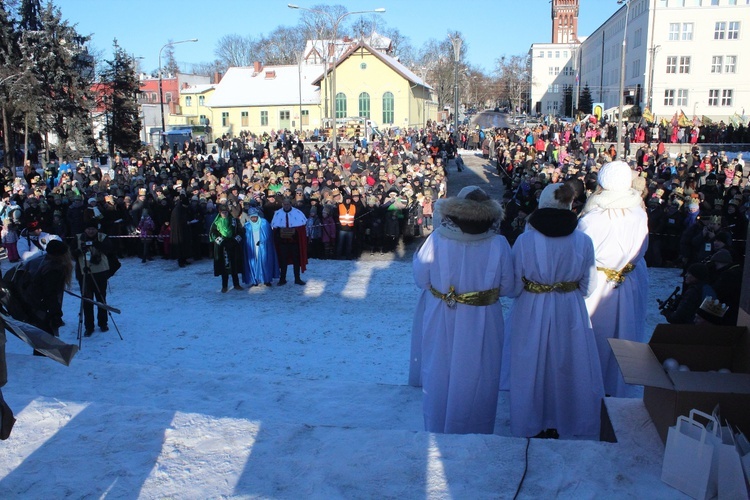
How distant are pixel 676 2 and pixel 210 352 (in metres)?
49.8

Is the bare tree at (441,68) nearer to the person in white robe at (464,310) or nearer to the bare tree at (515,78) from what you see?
the bare tree at (515,78)

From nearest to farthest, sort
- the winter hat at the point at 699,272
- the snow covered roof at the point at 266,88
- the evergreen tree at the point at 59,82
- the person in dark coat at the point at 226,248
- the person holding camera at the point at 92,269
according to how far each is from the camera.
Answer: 1. the winter hat at the point at 699,272
2. the person holding camera at the point at 92,269
3. the person in dark coat at the point at 226,248
4. the evergreen tree at the point at 59,82
5. the snow covered roof at the point at 266,88

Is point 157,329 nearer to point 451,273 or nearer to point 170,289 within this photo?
point 170,289

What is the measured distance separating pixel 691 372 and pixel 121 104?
37871 mm

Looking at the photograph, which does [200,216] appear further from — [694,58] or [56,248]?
[694,58]

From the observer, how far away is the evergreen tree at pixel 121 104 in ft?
119

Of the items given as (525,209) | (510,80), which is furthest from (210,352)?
(510,80)

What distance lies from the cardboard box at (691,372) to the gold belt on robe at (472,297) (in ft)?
2.84

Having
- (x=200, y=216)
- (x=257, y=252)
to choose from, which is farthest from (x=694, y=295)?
(x=200, y=216)

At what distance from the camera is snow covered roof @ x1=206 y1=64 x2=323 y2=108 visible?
185 feet

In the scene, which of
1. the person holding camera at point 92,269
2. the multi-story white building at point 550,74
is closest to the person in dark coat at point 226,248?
the person holding camera at point 92,269

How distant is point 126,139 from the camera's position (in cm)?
3731

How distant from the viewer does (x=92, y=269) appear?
8578 millimetres

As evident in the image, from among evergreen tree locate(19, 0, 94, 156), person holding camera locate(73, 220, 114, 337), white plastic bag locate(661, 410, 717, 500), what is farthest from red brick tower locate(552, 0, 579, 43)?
white plastic bag locate(661, 410, 717, 500)
